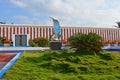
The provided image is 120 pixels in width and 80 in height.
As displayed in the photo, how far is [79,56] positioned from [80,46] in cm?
108

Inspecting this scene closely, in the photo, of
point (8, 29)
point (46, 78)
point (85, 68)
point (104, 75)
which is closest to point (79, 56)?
point (85, 68)

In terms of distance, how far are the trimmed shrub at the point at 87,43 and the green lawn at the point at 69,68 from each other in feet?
1.33

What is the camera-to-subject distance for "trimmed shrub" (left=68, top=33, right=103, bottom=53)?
12613mm

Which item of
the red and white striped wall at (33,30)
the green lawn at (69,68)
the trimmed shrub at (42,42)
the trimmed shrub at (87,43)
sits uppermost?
the red and white striped wall at (33,30)

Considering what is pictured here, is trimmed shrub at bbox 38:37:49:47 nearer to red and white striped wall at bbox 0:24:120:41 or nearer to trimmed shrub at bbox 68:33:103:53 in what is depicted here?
red and white striped wall at bbox 0:24:120:41

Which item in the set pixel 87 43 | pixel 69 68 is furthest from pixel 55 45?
pixel 69 68

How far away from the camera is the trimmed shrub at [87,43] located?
12.6m

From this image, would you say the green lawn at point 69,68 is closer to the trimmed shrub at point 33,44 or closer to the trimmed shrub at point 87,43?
the trimmed shrub at point 87,43

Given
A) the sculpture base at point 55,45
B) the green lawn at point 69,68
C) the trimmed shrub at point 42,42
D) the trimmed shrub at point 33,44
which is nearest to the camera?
the green lawn at point 69,68

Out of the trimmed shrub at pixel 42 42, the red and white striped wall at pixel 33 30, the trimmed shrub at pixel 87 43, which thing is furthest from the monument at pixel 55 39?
the red and white striped wall at pixel 33 30

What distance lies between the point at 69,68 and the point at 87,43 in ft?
9.89

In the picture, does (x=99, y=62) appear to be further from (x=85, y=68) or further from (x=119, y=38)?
(x=119, y=38)

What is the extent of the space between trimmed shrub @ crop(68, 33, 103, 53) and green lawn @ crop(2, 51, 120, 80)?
0.41 metres

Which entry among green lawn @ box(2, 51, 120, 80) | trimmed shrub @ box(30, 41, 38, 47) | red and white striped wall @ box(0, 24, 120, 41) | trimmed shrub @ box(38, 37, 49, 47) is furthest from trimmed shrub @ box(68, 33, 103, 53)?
red and white striped wall @ box(0, 24, 120, 41)
